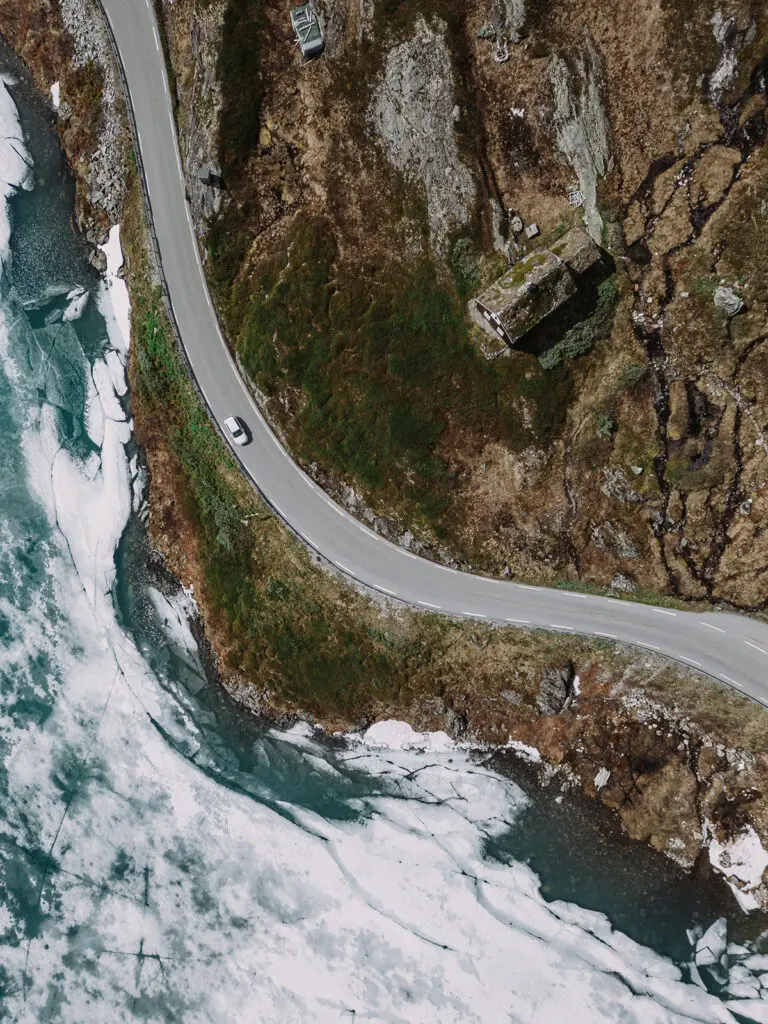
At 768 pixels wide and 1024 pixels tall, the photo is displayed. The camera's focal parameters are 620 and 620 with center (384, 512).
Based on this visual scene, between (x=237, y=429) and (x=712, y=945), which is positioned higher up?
(x=237, y=429)

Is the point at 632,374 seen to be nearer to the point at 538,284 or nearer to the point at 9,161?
the point at 538,284

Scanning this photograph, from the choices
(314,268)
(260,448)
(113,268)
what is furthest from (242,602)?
(113,268)

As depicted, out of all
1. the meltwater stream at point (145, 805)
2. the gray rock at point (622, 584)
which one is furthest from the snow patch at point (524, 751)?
the gray rock at point (622, 584)

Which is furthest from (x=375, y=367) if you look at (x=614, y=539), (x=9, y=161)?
(x=9, y=161)

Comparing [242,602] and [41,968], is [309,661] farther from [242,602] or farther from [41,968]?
[41,968]

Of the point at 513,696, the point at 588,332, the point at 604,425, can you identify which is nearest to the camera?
the point at 588,332

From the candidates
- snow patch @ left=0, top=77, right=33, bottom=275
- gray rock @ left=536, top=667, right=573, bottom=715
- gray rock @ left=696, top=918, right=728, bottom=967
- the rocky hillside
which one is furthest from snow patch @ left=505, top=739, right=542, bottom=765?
snow patch @ left=0, top=77, right=33, bottom=275

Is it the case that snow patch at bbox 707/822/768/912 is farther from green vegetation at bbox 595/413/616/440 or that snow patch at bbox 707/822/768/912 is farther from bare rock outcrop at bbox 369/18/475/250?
bare rock outcrop at bbox 369/18/475/250
